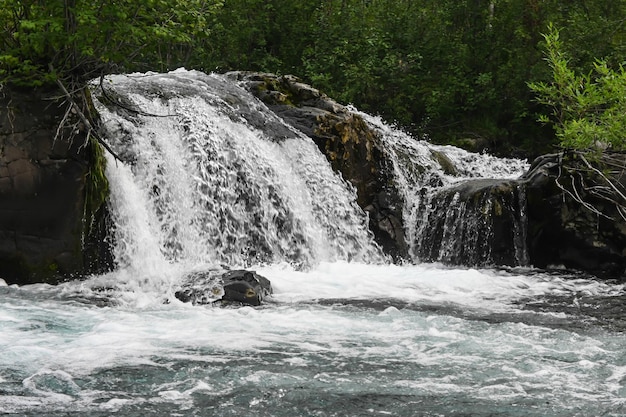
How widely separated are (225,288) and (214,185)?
329cm

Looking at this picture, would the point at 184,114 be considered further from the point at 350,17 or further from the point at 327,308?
the point at 350,17

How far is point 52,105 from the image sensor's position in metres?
11.0

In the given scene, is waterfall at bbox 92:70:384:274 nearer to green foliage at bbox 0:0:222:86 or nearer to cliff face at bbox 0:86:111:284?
cliff face at bbox 0:86:111:284

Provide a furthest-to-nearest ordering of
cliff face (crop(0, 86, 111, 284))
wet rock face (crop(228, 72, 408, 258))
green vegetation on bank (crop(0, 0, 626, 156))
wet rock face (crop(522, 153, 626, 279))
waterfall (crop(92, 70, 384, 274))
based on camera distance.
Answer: green vegetation on bank (crop(0, 0, 626, 156))
wet rock face (crop(228, 72, 408, 258))
wet rock face (crop(522, 153, 626, 279))
waterfall (crop(92, 70, 384, 274))
cliff face (crop(0, 86, 111, 284))

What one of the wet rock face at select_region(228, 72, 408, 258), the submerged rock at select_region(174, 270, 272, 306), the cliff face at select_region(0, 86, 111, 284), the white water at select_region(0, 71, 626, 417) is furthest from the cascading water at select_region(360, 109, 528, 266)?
the cliff face at select_region(0, 86, 111, 284)

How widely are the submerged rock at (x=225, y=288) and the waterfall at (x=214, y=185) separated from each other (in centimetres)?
151

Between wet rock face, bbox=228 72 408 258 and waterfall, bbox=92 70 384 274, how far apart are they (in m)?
0.34

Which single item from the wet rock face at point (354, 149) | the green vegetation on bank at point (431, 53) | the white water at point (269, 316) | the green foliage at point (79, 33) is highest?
the green vegetation on bank at point (431, 53)

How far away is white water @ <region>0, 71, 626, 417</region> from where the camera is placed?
5.94 meters

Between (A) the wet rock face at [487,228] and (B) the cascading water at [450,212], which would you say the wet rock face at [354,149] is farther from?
(A) the wet rock face at [487,228]

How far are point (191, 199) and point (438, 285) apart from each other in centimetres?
403

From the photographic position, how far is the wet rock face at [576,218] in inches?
523

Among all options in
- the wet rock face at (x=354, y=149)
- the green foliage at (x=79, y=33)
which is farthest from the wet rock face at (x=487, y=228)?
the green foliage at (x=79, y=33)

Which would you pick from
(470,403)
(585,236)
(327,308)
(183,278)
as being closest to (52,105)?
(183,278)
